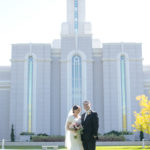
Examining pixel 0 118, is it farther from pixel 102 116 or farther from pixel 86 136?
pixel 86 136

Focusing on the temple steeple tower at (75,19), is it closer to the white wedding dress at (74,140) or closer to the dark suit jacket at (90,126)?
the white wedding dress at (74,140)

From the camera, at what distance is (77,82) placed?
121 ft

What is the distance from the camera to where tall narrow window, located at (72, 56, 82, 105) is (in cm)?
3656

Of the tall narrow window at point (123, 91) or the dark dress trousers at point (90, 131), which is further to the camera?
the tall narrow window at point (123, 91)

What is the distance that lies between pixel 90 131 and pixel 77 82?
2923 cm

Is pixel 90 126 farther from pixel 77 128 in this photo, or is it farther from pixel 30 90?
pixel 30 90

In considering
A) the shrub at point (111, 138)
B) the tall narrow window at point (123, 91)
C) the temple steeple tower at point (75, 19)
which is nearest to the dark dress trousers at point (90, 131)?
the shrub at point (111, 138)

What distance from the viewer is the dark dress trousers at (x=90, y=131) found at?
7.60 metres

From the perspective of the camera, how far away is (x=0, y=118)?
37906 millimetres

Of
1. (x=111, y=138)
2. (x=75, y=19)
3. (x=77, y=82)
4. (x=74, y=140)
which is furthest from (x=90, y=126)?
(x=75, y=19)

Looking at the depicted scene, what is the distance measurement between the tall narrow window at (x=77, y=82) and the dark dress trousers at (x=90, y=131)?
2875 centimetres

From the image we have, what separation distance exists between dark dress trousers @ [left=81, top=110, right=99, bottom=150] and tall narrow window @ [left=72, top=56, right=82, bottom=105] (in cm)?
2875

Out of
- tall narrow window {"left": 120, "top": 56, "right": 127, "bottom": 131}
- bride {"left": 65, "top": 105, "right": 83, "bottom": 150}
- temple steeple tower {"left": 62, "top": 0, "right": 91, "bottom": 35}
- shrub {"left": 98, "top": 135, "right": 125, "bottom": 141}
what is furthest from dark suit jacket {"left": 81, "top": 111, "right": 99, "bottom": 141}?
temple steeple tower {"left": 62, "top": 0, "right": 91, "bottom": 35}

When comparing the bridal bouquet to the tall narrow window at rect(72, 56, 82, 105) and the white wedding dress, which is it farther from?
the tall narrow window at rect(72, 56, 82, 105)
